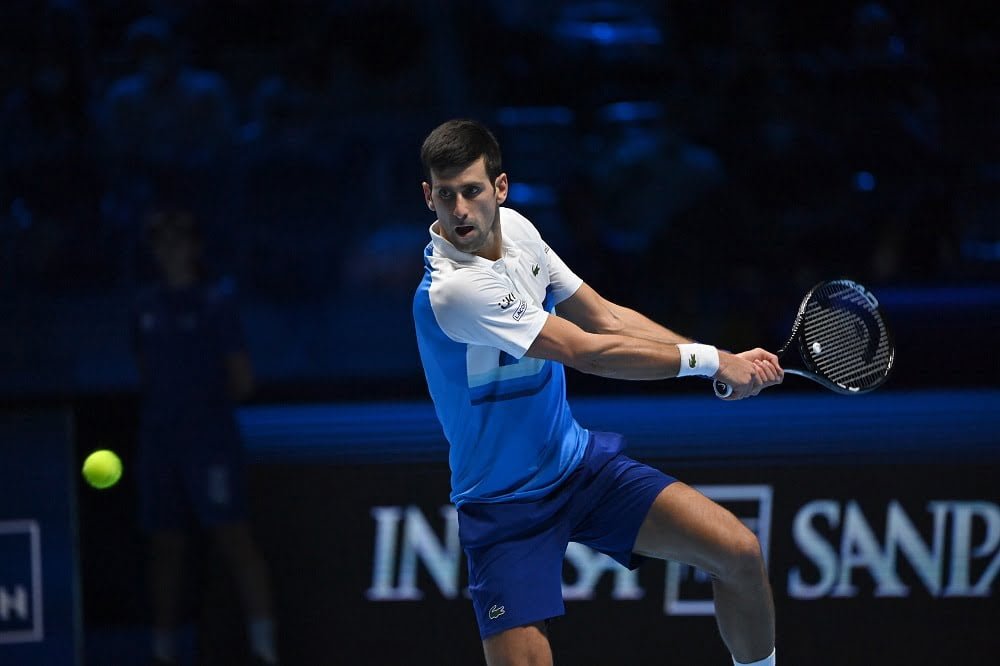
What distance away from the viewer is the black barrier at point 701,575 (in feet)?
18.1

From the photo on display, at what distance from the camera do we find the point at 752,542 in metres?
3.83

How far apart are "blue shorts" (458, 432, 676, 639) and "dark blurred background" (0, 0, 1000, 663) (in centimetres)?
183

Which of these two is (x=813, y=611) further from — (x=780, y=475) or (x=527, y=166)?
(x=527, y=166)

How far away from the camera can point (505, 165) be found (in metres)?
6.62

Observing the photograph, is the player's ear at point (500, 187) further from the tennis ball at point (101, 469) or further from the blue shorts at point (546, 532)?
the tennis ball at point (101, 469)

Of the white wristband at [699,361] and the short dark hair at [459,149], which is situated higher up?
the short dark hair at [459,149]

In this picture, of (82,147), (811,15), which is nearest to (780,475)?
(811,15)

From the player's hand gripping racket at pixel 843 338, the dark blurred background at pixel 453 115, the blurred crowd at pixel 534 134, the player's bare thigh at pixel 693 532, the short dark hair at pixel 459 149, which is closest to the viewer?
the short dark hair at pixel 459 149

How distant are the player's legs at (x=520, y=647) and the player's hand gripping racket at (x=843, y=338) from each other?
41.8 inches

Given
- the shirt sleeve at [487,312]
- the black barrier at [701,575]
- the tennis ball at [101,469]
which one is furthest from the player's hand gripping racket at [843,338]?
the tennis ball at [101,469]

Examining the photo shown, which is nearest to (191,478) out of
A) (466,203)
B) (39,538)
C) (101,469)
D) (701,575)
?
(101,469)

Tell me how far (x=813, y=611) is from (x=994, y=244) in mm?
2138

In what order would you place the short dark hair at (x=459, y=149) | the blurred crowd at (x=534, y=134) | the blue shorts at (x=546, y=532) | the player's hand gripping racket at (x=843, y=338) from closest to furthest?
1. the short dark hair at (x=459, y=149)
2. the blue shorts at (x=546, y=532)
3. the player's hand gripping racket at (x=843, y=338)
4. the blurred crowd at (x=534, y=134)

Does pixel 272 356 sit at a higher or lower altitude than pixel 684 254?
lower
